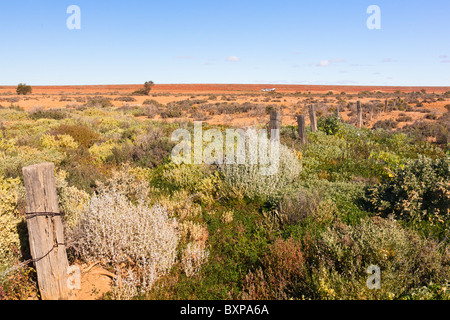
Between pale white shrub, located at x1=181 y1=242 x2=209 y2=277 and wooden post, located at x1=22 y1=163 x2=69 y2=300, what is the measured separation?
1.46m

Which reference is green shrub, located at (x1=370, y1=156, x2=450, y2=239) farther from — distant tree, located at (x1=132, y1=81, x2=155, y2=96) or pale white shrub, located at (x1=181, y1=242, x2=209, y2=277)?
distant tree, located at (x1=132, y1=81, x2=155, y2=96)

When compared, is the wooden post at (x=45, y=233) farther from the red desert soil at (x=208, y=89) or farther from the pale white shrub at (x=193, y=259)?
the red desert soil at (x=208, y=89)

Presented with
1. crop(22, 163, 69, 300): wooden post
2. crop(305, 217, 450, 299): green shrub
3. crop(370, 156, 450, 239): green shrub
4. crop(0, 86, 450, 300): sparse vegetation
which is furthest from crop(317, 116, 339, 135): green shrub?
crop(22, 163, 69, 300): wooden post

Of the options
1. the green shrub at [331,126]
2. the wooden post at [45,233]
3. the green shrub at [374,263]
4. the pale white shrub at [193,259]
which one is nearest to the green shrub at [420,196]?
the green shrub at [374,263]

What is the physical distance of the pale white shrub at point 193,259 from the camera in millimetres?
3850

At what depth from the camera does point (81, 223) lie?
4.42 m

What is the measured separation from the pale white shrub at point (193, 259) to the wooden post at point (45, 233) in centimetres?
146

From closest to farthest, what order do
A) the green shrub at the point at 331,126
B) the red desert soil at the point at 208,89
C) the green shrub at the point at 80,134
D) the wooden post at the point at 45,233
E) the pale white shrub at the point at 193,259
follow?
the wooden post at the point at 45,233 → the pale white shrub at the point at 193,259 → the green shrub at the point at 80,134 → the green shrub at the point at 331,126 → the red desert soil at the point at 208,89

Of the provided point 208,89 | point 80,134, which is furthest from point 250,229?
point 208,89

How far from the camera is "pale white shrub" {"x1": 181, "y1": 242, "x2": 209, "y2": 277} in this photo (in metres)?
3.85

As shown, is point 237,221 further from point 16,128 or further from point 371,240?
point 16,128

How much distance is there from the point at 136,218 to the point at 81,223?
37.5 inches
